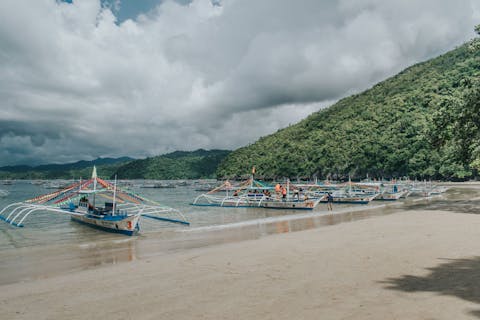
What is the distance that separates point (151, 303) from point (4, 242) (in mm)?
16591

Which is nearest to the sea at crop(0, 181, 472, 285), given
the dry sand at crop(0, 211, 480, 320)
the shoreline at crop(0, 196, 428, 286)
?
the shoreline at crop(0, 196, 428, 286)

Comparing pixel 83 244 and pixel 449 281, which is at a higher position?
pixel 449 281

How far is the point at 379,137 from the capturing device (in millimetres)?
102938

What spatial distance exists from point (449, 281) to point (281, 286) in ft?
11.0

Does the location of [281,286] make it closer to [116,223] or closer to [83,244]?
[83,244]

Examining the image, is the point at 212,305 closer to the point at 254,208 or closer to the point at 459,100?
the point at 459,100

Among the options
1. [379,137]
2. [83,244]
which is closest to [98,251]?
[83,244]

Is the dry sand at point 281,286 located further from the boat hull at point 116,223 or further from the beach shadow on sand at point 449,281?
the boat hull at point 116,223

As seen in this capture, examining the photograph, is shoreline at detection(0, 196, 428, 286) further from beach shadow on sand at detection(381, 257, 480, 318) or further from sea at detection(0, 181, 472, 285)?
beach shadow on sand at detection(381, 257, 480, 318)

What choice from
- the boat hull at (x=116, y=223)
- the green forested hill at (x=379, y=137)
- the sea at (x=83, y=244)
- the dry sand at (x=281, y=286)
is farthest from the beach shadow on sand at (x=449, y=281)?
the green forested hill at (x=379, y=137)

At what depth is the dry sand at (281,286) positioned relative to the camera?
18.5 feet

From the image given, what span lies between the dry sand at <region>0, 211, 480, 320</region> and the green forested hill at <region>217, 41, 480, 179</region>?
19298 millimetres

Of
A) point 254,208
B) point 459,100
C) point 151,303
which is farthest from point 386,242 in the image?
point 254,208

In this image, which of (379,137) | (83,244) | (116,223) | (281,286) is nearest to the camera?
(281,286)
